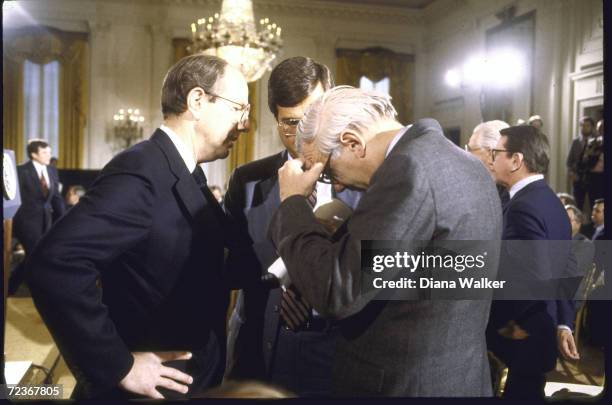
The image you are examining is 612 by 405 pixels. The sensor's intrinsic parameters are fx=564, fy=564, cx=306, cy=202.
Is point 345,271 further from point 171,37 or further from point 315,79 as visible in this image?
point 171,37

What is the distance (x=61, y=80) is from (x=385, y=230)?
9396 millimetres

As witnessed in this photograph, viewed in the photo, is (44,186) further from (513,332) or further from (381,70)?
(381,70)

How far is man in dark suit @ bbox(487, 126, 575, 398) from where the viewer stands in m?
1.61

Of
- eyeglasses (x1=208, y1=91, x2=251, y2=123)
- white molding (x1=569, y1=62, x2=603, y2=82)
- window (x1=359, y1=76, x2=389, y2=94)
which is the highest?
window (x1=359, y1=76, x2=389, y2=94)

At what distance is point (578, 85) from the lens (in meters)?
6.46

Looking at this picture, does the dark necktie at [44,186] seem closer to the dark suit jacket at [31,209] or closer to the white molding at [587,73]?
the dark suit jacket at [31,209]

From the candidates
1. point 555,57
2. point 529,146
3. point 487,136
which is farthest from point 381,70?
point 529,146

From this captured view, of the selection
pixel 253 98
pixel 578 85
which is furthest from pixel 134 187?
pixel 253 98

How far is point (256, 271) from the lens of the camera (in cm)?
150

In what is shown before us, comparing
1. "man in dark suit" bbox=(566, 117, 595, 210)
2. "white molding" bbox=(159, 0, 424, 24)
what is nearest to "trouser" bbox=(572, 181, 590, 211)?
"man in dark suit" bbox=(566, 117, 595, 210)

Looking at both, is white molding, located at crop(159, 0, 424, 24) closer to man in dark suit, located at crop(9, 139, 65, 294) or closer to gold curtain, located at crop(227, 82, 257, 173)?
gold curtain, located at crop(227, 82, 257, 173)

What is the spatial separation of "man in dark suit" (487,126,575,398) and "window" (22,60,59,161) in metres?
8.86

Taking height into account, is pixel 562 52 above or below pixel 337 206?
above

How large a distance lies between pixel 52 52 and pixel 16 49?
1.87ft
